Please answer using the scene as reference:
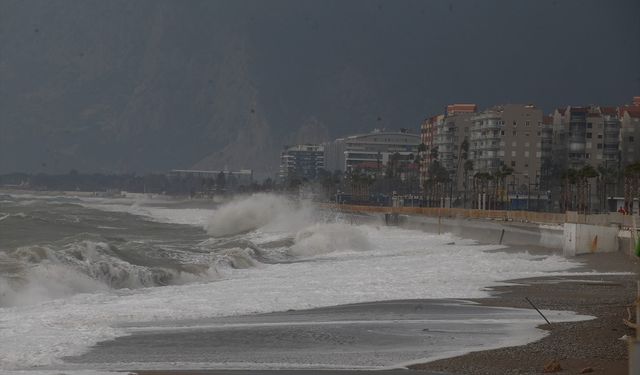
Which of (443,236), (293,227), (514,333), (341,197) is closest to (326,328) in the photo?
(514,333)

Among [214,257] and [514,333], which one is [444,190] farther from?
[514,333]

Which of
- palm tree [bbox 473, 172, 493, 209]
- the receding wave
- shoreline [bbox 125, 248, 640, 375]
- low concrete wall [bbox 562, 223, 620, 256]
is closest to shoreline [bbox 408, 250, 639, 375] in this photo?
shoreline [bbox 125, 248, 640, 375]

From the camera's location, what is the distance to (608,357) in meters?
14.3

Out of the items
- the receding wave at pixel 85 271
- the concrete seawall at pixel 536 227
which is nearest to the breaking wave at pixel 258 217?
the concrete seawall at pixel 536 227

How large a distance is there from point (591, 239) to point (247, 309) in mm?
18750

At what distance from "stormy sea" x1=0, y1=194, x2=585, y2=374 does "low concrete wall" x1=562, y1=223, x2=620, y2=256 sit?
0.86 meters

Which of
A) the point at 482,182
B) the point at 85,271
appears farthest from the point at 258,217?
the point at 85,271

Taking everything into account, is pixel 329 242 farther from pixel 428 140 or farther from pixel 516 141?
pixel 428 140

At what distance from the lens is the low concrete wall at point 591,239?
36.4 meters

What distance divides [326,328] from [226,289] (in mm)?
7712

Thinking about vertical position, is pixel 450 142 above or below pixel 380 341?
above

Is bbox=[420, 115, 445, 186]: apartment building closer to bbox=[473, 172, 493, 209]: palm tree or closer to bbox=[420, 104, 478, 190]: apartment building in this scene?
bbox=[420, 104, 478, 190]: apartment building

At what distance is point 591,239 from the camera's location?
36.9 m

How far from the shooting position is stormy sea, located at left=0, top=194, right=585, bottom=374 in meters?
15.4
